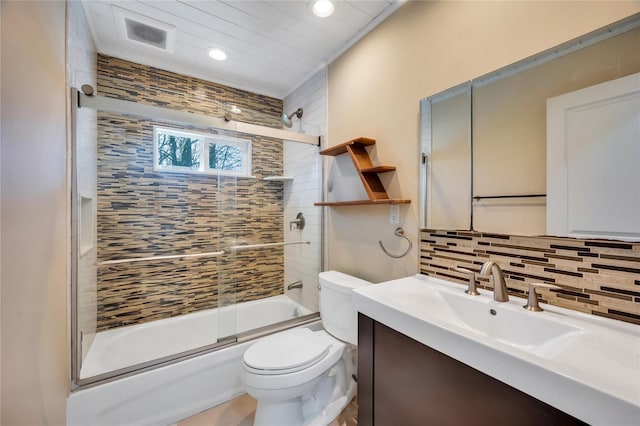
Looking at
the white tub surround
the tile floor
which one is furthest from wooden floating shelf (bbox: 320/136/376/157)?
the tile floor

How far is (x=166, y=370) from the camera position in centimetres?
149

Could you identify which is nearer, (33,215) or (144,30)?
(33,215)

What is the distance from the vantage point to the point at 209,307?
2361 mm

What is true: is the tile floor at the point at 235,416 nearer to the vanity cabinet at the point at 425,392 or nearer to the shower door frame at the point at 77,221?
the shower door frame at the point at 77,221

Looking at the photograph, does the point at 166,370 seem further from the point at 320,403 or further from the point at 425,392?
the point at 425,392

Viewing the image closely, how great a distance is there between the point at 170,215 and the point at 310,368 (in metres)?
1.71

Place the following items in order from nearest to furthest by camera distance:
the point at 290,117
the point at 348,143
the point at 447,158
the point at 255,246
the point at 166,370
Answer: the point at 447,158, the point at 166,370, the point at 348,143, the point at 255,246, the point at 290,117

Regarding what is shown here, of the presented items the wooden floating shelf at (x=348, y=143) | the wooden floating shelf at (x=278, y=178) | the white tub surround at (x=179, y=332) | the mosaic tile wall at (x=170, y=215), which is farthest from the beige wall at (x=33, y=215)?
the wooden floating shelf at (x=348, y=143)

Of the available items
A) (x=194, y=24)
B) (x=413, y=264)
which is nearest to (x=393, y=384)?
(x=413, y=264)

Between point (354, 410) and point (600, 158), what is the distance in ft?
5.67

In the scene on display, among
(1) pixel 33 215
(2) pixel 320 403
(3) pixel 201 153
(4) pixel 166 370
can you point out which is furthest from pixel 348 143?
(4) pixel 166 370

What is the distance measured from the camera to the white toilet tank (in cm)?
156

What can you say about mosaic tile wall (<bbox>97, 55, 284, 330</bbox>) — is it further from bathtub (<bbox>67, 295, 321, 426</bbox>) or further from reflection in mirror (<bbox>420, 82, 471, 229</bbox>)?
reflection in mirror (<bbox>420, 82, 471, 229</bbox>)

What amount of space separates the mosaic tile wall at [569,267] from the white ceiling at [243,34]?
1.49m
